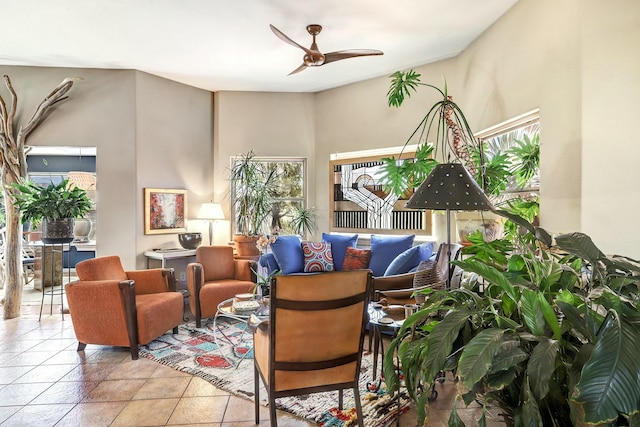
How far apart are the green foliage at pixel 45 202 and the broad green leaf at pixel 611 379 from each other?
5.01 meters

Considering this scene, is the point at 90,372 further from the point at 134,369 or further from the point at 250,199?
the point at 250,199

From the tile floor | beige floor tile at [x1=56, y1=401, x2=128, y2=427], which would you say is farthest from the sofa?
beige floor tile at [x1=56, y1=401, x2=128, y2=427]

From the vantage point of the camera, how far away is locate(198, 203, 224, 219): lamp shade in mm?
5633

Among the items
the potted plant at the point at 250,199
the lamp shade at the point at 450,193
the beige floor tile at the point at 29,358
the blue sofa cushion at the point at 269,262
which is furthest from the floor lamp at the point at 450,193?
the potted plant at the point at 250,199

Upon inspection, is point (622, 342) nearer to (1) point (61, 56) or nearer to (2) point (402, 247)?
(2) point (402, 247)

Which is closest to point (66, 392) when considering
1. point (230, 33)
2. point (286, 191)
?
point (230, 33)

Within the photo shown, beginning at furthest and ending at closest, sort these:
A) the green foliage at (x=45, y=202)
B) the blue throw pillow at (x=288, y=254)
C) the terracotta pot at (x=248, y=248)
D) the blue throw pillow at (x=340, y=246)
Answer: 1. the terracotta pot at (x=248, y=248)
2. the blue throw pillow at (x=340, y=246)
3. the blue throw pillow at (x=288, y=254)
4. the green foliage at (x=45, y=202)

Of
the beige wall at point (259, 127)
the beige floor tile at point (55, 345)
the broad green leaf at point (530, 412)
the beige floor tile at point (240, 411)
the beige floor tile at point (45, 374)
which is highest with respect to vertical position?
the beige wall at point (259, 127)

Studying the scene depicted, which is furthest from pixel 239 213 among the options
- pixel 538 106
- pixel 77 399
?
pixel 538 106

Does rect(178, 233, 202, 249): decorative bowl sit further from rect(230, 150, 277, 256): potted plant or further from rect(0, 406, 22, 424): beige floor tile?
rect(0, 406, 22, 424): beige floor tile

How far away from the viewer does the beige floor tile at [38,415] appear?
241 cm

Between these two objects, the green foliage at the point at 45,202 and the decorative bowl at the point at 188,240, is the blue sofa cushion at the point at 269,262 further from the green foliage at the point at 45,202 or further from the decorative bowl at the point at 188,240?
the green foliage at the point at 45,202

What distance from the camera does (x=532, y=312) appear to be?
3.41ft

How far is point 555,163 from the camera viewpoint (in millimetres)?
2840
